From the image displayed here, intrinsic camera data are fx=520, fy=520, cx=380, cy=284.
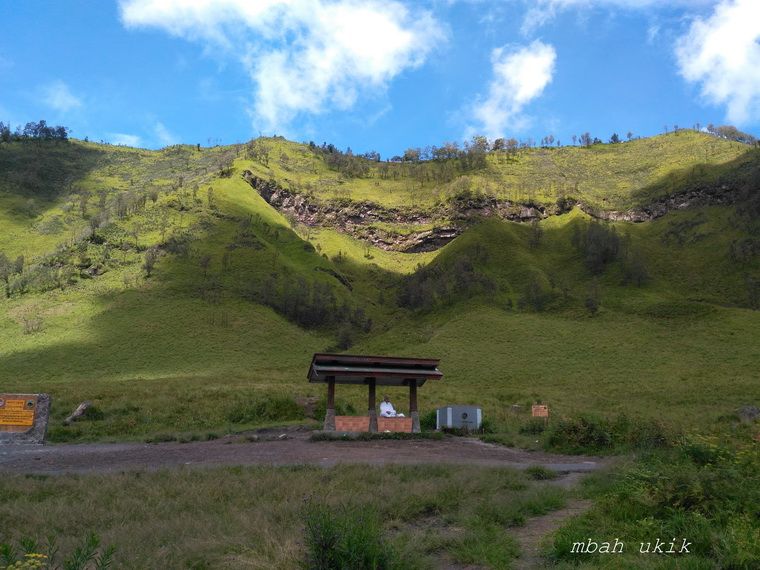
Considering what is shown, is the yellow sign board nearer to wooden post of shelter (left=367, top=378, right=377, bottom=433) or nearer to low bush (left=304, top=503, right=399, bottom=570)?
wooden post of shelter (left=367, top=378, right=377, bottom=433)

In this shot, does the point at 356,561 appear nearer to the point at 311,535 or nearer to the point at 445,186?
the point at 311,535

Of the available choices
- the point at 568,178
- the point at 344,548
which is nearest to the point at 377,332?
the point at 344,548

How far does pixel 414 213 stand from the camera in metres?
171

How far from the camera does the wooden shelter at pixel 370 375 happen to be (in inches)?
971

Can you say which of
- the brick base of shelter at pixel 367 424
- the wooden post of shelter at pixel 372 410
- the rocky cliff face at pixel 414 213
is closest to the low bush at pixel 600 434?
the brick base of shelter at pixel 367 424

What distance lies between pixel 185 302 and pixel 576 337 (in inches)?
2508

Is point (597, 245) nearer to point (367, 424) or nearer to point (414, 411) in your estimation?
point (414, 411)

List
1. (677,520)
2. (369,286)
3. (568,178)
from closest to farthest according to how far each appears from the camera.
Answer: (677,520) → (369,286) → (568,178)

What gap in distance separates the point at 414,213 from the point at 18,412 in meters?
154

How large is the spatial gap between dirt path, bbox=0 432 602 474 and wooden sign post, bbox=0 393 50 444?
60 cm

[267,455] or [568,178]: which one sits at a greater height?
[568,178]

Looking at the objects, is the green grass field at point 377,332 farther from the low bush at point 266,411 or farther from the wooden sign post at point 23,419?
the wooden sign post at point 23,419

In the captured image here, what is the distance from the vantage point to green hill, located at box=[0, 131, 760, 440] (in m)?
48.0

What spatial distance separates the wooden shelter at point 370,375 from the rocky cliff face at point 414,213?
441ft
